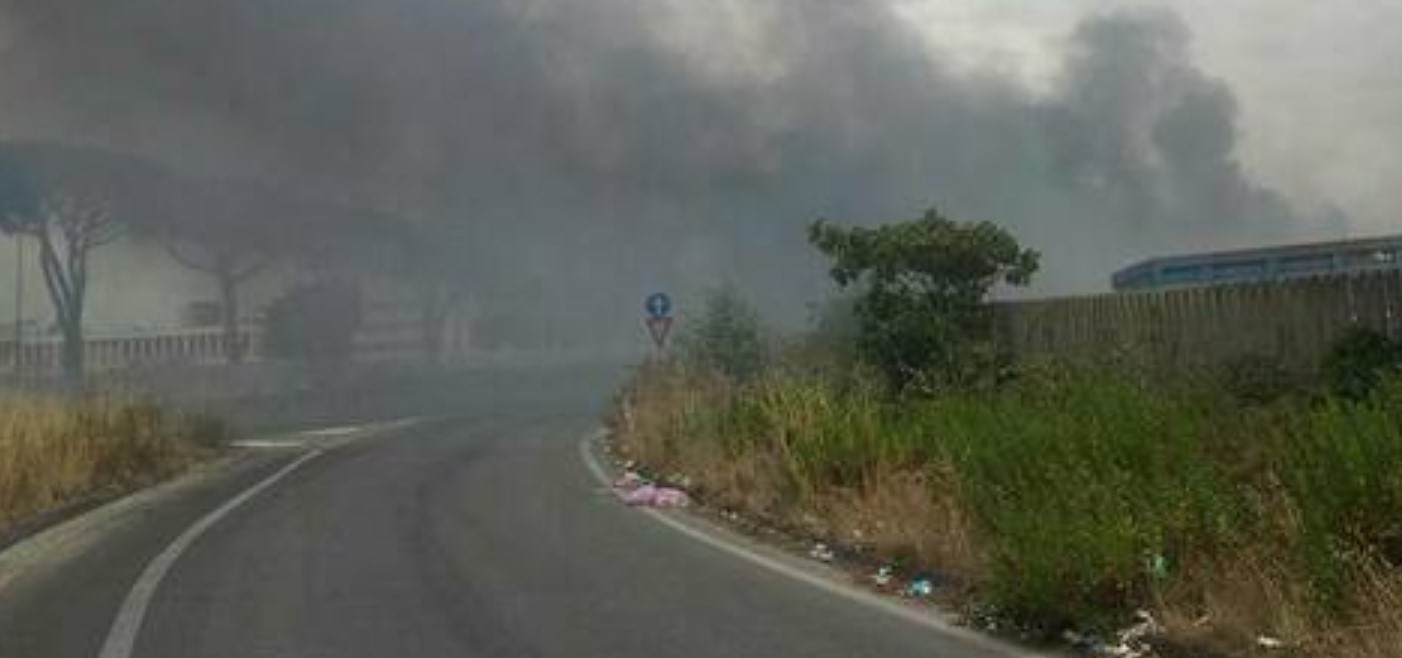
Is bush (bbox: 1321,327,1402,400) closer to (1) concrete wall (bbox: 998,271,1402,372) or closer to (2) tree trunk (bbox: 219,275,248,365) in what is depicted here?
(1) concrete wall (bbox: 998,271,1402,372)

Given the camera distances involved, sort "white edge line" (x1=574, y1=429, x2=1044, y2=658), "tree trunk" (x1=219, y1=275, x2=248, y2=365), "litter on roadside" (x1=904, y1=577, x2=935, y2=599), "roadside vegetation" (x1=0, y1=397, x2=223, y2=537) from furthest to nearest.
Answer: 1. "tree trunk" (x1=219, y1=275, x2=248, y2=365)
2. "roadside vegetation" (x1=0, y1=397, x2=223, y2=537)
3. "litter on roadside" (x1=904, y1=577, x2=935, y2=599)
4. "white edge line" (x1=574, y1=429, x2=1044, y2=658)

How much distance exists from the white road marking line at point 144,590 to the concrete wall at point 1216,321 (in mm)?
8153

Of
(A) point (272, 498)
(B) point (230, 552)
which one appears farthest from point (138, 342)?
(B) point (230, 552)

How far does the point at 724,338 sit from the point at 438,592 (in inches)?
809

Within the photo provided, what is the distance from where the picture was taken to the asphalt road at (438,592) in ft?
27.7

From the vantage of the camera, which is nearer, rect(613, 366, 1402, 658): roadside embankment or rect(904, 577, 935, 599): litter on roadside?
rect(613, 366, 1402, 658): roadside embankment

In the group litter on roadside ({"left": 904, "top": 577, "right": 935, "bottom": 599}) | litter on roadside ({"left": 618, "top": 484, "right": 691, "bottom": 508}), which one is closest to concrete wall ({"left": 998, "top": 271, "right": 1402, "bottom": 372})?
litter on roadside ({"left": 618, "top": 484, "right": 691, "bottom": 508})

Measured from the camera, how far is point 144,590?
35.6ft

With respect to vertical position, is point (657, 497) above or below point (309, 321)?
below

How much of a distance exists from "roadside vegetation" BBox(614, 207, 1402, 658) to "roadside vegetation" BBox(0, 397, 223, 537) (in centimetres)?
630

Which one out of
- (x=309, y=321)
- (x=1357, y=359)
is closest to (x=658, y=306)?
(x=1357, y=359)

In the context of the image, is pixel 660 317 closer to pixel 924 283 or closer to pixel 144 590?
pixel 924 283

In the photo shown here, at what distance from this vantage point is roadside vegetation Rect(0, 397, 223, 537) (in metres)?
17.0

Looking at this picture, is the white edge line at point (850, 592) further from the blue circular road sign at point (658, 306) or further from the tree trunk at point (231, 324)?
the tree trunk at point (231, 324)
